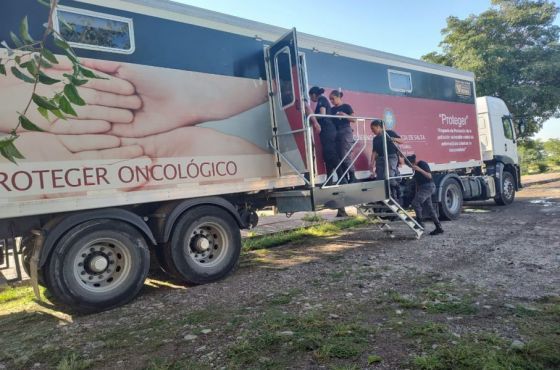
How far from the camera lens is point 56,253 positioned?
428 centimetres

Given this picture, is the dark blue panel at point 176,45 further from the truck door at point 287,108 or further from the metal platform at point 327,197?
the metal platform at point 327,197

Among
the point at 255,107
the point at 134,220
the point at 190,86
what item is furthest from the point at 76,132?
the point at 255,107

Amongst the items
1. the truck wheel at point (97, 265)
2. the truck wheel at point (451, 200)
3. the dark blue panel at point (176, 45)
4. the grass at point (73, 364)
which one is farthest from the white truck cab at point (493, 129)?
the grass at point (73, 364)

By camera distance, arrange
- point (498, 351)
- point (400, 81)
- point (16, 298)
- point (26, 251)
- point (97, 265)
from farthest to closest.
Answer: point (400, 81), point (16, 298), point (26, 251), point (97, 265), point (498, 351)

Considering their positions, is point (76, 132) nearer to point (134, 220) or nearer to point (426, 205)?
point (134, 220)

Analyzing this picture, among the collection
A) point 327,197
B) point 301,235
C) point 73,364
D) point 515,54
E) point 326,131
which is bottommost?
point 73,364

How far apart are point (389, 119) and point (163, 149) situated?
189 inches

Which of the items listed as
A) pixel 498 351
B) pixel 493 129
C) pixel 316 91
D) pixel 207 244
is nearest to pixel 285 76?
pixel 316 91

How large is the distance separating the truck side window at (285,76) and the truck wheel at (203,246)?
1.88 metres

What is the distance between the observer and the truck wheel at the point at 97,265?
4.31 metres

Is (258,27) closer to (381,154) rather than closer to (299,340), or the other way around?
(381,154)

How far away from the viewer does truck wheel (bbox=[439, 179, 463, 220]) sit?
31.2 ft

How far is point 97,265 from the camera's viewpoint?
180 inches

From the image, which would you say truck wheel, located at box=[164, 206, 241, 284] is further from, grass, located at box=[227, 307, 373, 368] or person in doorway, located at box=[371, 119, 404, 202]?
person in doorway, located at box=[371, 119, 404, 202]
